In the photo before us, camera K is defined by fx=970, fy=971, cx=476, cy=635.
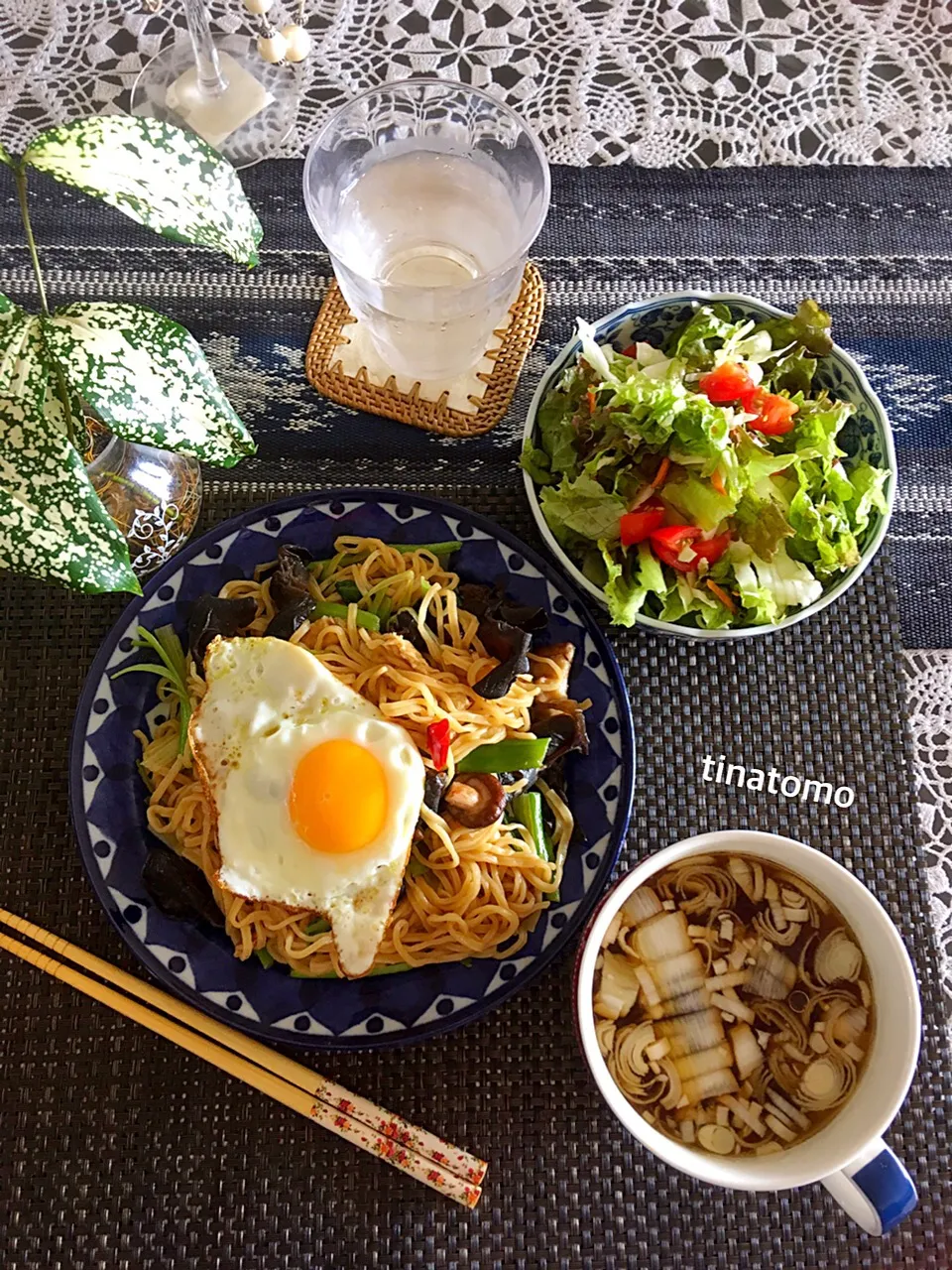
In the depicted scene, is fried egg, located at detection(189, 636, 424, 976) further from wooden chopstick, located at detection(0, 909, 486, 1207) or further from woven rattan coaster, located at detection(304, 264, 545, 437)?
woven rattan coaster, located at detection(304, 264, 545, 437)

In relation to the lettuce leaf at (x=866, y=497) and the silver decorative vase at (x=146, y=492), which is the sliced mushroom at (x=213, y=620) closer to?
the silver decorative vase at (x=146, y=492)

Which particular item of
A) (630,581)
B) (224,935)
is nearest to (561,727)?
(630,581)

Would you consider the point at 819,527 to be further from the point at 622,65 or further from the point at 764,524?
the point at 622,65


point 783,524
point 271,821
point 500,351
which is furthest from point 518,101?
point 271,821

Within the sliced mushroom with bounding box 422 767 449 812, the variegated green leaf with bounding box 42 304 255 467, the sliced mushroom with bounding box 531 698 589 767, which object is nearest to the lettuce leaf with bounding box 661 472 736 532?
the sliced mushroom with bounding box 531 698 589 767

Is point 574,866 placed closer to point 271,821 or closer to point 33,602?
point 271,821

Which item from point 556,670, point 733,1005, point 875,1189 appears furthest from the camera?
point 556,670

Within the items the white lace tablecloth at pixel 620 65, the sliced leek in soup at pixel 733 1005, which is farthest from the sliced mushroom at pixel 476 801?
the white lace tablecloth at pixel 620 65

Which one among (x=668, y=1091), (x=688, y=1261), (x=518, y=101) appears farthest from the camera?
(x=518, y=101)
